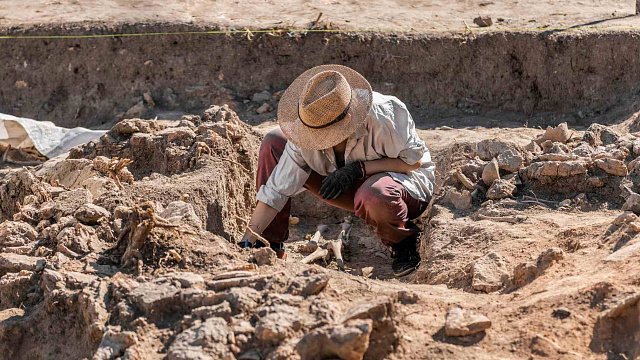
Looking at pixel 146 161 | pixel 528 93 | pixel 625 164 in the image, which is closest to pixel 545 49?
pixel 528 93

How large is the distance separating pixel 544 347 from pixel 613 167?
2.56 meters

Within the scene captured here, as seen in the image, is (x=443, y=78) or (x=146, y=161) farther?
(x=443, y=78)

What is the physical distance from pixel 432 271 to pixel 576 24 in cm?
482

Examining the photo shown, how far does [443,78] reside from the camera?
9.71 metres

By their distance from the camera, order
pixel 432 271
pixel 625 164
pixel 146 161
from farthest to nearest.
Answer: pixel 146 161 < pixel 625 164 < pixel 432 271

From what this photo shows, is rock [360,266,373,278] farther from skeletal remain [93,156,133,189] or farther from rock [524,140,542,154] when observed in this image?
skeletal remain [93,156,133,189]

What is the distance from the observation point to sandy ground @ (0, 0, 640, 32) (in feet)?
32.7

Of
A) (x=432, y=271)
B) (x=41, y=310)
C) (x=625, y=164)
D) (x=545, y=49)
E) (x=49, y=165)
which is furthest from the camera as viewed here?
(x=545, y=49)

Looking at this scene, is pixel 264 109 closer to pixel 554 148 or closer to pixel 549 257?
pixel 554 148

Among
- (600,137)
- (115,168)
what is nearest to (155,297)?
(115,168)

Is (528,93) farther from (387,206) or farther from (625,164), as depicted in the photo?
(387,206)

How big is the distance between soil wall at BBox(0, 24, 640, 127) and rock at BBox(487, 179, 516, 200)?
10.4 feet

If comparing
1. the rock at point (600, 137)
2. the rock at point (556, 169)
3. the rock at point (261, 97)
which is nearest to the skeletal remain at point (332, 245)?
the rock at point (556, 169)

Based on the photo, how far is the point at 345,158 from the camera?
5.95m
